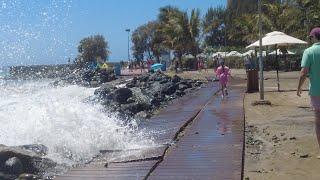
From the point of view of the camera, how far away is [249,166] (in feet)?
25.0

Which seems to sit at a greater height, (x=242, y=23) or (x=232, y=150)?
(x=242, y=23)

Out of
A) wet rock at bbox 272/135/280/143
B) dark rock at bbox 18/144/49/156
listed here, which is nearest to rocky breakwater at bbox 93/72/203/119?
dark rock at bbox 18/144/49/156

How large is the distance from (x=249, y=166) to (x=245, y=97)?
445 inches

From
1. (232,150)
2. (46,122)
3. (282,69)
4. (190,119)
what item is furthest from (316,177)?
(282,69)

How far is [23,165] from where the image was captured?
9094 millimetres

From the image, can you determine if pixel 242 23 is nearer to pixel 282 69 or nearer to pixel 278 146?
pixel 282 69

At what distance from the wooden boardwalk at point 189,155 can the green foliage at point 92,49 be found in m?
64.3

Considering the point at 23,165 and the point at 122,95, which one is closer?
the point at 23,165

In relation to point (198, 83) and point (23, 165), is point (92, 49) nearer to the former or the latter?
point (198, 83)

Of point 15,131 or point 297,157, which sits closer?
point 297,157

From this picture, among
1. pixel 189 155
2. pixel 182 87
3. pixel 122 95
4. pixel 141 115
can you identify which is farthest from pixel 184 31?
pixel 189 155

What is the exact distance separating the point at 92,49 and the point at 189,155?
69.9 metres

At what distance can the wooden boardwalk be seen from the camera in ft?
23.5

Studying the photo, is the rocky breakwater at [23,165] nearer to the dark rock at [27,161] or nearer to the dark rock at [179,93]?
the dark rock at [27,161]
